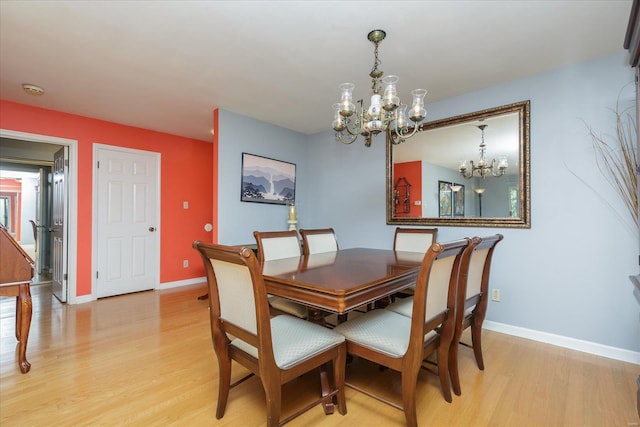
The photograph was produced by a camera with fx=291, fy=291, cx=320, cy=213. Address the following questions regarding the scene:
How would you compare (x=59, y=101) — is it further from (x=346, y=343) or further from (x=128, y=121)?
(x=346, y=343)

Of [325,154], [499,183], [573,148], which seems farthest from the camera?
[325,154]

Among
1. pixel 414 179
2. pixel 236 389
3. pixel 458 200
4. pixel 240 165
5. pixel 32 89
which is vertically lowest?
pixel 236 389

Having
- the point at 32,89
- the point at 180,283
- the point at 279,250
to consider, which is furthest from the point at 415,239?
the point at 32,89

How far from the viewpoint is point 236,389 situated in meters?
1.77

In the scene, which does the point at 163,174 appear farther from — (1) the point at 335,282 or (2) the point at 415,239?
(1) the point at 335,282

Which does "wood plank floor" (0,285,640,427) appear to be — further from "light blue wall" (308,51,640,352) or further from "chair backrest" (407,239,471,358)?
"chair backrest" (407,239,471,358)

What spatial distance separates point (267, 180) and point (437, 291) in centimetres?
290

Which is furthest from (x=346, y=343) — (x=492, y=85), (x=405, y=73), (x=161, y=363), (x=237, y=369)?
(x=492, y=85)

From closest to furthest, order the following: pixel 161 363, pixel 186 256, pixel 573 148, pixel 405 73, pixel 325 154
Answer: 1. pixel 161 363
2. pixel 573 148
3. pixel 405 73
4. pixel 325 154
5. pixel 186 256

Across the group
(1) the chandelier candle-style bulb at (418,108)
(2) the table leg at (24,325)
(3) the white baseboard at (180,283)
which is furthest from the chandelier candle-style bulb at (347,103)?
(3) the white baseboard at (180,283)

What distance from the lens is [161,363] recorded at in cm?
207

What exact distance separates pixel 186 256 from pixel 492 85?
4.58m

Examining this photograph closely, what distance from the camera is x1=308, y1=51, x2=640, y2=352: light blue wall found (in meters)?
2.17

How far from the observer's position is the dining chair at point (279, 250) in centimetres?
204
